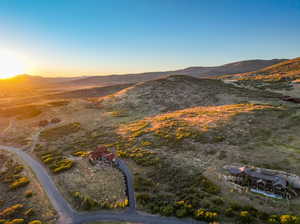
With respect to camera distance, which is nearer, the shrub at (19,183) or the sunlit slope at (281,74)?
the shrub at (19,183)

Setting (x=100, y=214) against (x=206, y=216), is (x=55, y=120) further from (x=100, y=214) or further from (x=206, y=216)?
(x=206, y=216)

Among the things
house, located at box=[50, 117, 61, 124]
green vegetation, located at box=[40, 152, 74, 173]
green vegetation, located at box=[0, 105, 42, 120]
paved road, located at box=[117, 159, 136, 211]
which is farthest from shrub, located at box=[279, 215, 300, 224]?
green vegetation, located at box=[0, 105, 42, 120]

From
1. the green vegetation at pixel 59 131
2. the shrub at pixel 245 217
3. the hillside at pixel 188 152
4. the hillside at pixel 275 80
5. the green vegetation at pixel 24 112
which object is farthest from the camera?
the hillside at pixel 275 80

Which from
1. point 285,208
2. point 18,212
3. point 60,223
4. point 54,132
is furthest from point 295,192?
point 54,132

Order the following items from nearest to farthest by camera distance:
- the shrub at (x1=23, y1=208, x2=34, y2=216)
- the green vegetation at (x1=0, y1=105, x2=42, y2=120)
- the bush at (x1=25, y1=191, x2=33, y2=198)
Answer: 1. the shrub at (x1=23, y1=208, x2=34, y2=216)
2. the bush at (x1=25, y1=191, x2=33, y2=198)
3. the green vegetation at (x1=0, y1=105, x2=42, y2=120)

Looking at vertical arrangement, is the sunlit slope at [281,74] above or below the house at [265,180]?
above

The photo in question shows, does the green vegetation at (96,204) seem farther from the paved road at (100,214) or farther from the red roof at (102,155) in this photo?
the red roof at (102,155)

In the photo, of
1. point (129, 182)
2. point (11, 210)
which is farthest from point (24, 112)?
point (129, 182)

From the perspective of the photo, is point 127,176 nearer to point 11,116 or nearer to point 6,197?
point 6,197

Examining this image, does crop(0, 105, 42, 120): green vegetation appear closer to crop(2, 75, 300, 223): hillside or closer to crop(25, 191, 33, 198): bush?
crop(2, 75, 300, 223): hillside

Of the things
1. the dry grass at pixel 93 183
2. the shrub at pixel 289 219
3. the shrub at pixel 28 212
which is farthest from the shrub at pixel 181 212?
the shrub at pixel 28 212

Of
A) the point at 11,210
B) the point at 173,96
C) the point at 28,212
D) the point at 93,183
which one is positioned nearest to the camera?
the point at 28,212
